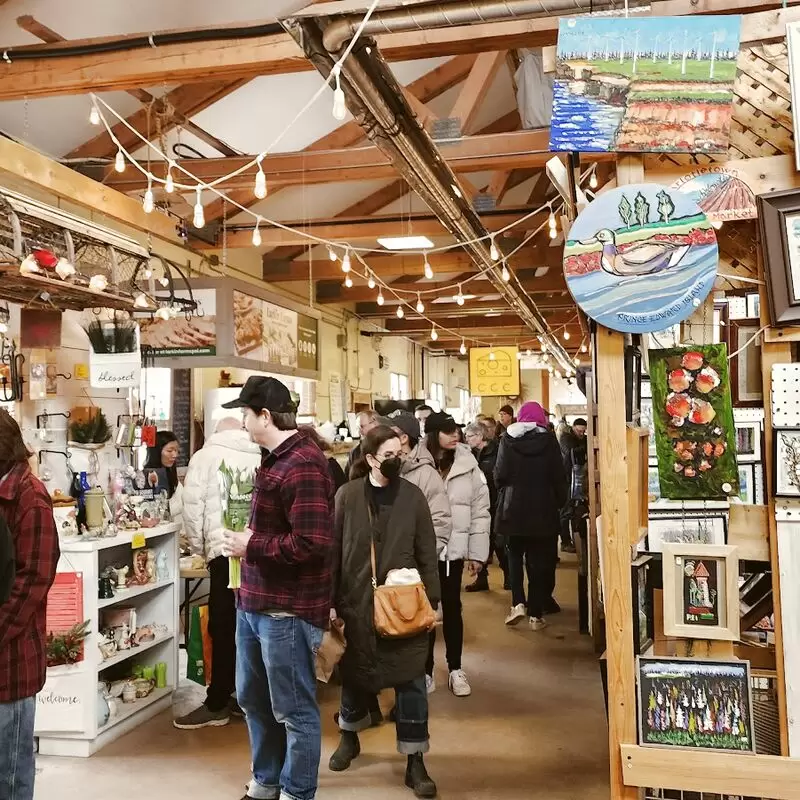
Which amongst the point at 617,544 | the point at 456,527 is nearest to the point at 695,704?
the point at 617,544

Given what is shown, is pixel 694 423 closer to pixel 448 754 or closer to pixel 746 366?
pixel 746 366

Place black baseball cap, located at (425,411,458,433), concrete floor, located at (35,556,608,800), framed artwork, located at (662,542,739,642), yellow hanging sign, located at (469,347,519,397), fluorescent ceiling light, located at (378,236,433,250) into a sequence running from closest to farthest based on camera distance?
1. framed artwork, located at (662,542,739,642)
2. concrete floor, located at (35,556,608,800)
3. black baseball cap, located at (425,411,458,433)
4. fluorescent ceiling light, located at (378,236,433,250)
5. yellow hanging sign, located at (469,347,519,397)

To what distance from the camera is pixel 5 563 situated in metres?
2.29

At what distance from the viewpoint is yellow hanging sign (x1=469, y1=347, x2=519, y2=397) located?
47.1ft

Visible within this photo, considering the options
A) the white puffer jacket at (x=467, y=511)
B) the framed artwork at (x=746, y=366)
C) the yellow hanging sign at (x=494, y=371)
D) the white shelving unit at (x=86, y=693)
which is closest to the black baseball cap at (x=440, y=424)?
the white puffer jacket at (x=467, y=511)

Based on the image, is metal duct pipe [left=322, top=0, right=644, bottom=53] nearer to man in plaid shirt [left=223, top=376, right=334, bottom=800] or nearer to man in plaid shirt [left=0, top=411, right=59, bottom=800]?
man in plaid shirt [left=223, top=376, right=334, bottom=800]

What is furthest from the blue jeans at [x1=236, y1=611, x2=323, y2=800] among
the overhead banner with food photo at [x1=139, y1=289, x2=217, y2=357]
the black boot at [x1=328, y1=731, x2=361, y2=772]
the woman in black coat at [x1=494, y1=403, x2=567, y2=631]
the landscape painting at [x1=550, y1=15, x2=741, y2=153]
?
the overhead banner with food photo at [x1=139, y1=289, x2=217, y2=357]

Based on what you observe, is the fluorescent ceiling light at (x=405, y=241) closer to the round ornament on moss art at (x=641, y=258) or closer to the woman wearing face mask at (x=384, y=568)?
the woman wearing face mask at (x=384, y=568)

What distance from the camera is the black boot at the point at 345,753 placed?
12.3 feet

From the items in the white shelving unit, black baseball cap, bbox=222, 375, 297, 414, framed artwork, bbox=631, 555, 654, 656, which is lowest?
the white shelving unit

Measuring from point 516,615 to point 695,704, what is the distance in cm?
430

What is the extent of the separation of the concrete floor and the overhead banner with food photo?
2.53 metres

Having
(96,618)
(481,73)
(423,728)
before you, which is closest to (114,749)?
(96,618)

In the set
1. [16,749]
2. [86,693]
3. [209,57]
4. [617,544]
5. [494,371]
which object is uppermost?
[209,57]
